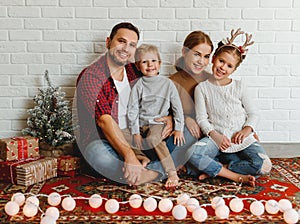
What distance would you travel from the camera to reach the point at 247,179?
253 cm

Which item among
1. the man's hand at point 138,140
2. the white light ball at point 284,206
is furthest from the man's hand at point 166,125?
the white light ball at point 284,206

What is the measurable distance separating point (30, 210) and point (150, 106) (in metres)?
1.01

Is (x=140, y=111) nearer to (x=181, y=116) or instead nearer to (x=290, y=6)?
(x=181, y=116)

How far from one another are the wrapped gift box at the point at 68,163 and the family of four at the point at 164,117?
0.08 meters

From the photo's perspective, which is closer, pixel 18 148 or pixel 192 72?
pixel 18 148

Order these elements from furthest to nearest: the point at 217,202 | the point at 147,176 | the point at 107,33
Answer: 1. the point at 107,33
2. the point at 147,176
3. the point at 217,202

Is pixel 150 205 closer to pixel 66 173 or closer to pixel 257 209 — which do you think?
pixel 257 209

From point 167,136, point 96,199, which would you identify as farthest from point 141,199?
point 167,136

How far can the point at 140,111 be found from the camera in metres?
2.67

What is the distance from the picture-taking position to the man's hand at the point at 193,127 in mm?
2752

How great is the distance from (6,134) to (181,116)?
4.45 ft

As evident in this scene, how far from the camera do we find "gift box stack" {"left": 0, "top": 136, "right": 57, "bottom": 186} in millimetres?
2502

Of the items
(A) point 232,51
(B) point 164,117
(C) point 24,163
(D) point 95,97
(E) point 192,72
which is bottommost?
(C) point 24,163

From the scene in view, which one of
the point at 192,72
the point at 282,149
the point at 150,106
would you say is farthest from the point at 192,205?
the point at 282,149
